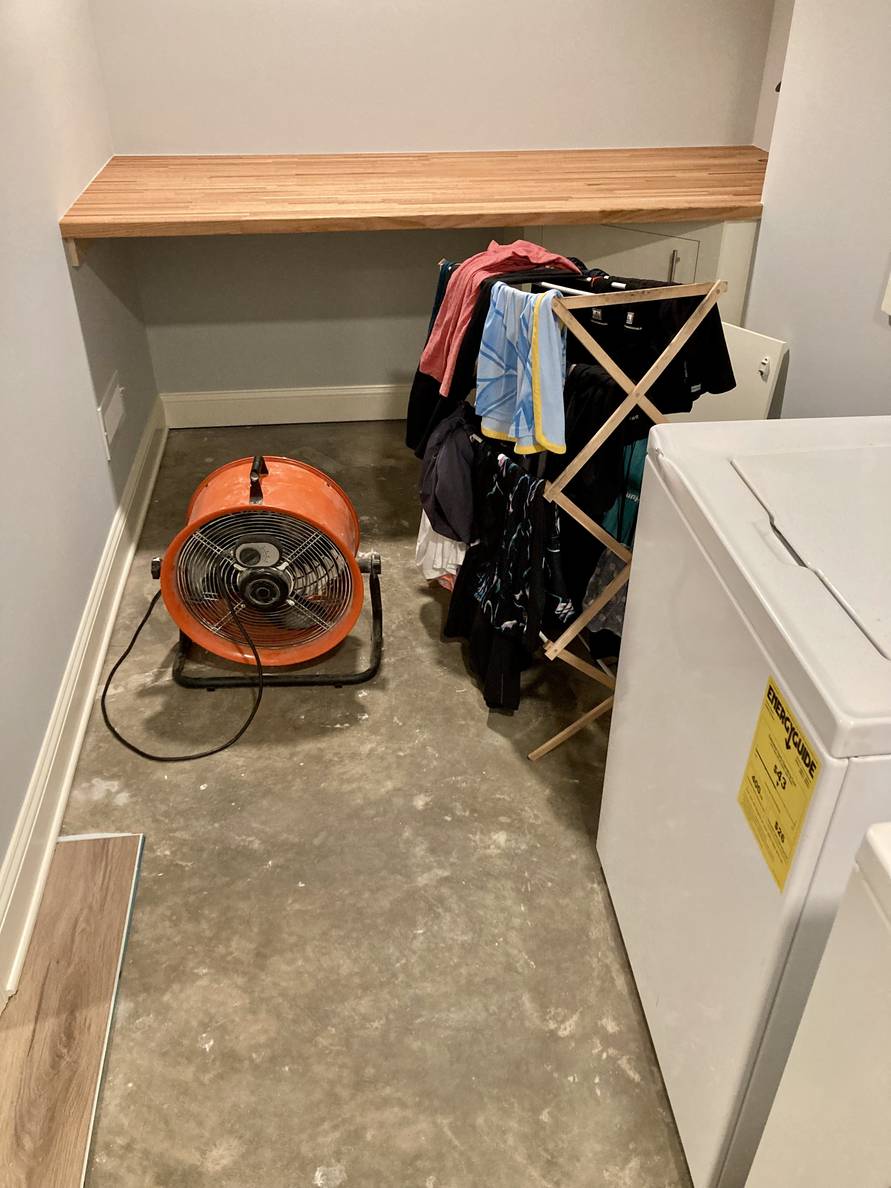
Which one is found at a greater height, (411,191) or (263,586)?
(411,191)

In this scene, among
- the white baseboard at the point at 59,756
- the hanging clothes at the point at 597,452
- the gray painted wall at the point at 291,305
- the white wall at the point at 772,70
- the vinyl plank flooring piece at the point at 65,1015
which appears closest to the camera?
the vinyl plank flooring piece at the point at 65,1015

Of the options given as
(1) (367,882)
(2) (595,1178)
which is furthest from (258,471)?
(2) (595,1178)

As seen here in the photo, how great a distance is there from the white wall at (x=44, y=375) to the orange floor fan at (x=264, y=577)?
0.26 m

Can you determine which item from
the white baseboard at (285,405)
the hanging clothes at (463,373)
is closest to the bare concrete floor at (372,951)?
the hanging clothes at (463,373)

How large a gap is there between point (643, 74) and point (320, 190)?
1217mm

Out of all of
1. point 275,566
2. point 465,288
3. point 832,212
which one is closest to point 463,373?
point 465,288

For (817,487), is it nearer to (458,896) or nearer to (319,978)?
(458,896)

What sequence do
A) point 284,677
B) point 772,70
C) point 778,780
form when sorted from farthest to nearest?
point 772,70 → point 284,677 → point 778,780

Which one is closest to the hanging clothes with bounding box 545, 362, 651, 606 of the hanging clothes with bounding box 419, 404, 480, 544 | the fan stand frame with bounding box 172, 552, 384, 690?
the hanging clothes with bounding box 419, 404, 480, 544

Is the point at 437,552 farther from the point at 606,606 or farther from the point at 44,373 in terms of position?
the point at 44,373

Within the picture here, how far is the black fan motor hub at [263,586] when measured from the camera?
2121mm

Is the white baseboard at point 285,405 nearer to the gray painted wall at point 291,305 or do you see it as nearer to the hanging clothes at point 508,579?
the gray painted wall at point 291,305

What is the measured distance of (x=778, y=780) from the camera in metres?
1.00

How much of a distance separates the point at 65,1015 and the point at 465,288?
5.14ft
